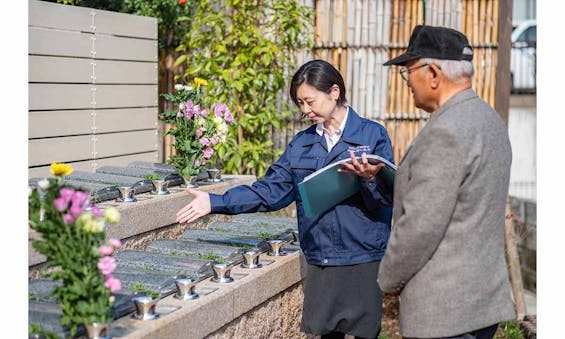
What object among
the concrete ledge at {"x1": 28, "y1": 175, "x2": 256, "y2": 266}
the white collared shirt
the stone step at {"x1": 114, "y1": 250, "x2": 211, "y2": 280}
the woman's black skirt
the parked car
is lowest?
the woman's black skirt

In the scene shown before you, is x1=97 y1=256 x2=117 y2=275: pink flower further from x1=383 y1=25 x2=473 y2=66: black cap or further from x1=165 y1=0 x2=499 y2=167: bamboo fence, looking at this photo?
x1=165 y1=0 x2=499 y2=167: bamboo fence

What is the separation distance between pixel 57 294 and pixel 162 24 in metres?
5.38

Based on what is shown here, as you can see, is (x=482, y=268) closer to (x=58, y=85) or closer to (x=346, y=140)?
(x=346, y=140)

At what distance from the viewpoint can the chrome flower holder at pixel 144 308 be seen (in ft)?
11.4

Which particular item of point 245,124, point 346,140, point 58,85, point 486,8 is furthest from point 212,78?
point 346,140

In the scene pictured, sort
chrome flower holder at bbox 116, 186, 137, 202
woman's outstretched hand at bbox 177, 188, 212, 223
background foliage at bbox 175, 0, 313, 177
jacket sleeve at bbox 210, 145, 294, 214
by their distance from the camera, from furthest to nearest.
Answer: background foliage at bbox 175, 0, 313, 177 → chrome flower holder at bbox 116, 186, 137, 202 → jacket sleeve at bbox 210, 145, 294, 214 → woman's outstretched hand at bbox 177, 188, 212, 223

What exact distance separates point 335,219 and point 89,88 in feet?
8.45

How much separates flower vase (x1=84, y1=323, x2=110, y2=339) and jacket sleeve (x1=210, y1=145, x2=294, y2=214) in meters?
1.28

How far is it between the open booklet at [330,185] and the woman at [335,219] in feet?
0.20

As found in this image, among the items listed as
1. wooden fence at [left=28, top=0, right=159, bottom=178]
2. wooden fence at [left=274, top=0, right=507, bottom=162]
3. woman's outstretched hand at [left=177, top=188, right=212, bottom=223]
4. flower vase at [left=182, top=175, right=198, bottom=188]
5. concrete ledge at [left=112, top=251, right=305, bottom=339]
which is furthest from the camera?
wooden fence at [left=274, top=0, right=507, bottom=162]

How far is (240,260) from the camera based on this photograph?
15.2 ft

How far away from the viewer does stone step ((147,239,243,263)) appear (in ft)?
15.0

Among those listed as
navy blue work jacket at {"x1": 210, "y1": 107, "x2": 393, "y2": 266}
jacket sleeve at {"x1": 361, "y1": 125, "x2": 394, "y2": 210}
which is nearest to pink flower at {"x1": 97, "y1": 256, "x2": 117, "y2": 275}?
navy blue work jacket at {"x1": 210, "y1": 107, "x2": 393, "y2": 266}

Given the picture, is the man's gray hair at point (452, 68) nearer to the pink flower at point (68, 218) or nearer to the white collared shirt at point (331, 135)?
the white collared shirt at point (331, 135)
